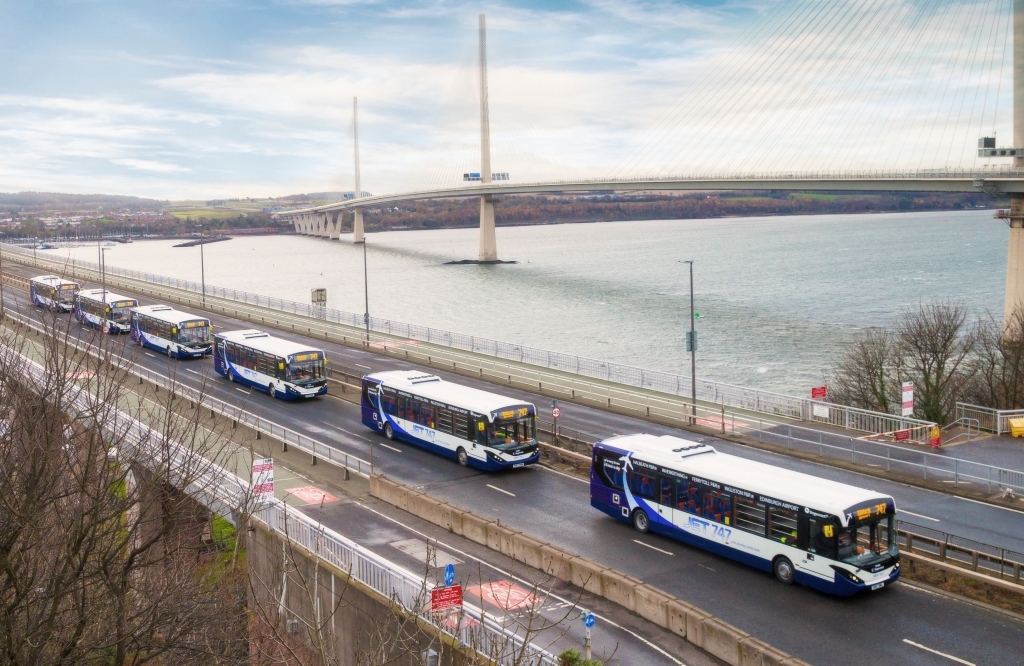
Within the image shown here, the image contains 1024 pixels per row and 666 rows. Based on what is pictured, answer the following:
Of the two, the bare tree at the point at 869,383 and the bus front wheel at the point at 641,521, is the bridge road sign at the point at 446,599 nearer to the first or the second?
the bus front wheel at the point at 641,521

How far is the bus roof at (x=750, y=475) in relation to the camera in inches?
675

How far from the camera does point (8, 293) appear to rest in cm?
6812

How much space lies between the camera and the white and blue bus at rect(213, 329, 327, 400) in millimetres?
36156

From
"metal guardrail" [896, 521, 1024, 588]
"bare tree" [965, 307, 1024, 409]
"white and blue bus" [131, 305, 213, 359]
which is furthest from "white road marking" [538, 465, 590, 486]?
"white and blue bus" [131, 305, 213, 359]

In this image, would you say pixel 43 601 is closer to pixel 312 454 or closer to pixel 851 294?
pixel 312 454

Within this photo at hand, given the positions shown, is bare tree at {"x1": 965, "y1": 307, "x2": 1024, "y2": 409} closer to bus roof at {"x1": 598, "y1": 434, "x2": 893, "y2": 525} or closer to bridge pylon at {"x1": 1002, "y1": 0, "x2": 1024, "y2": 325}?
bridge pylon at {"x1": 1002, "y1": 0, "x2": 1024, "y2": 325}

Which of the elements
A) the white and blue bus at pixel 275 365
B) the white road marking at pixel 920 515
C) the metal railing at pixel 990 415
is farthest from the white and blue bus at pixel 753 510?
the white and blue bus at pixel 275 365

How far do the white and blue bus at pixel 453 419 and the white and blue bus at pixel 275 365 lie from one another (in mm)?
5733

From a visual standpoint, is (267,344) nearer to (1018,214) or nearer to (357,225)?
(1018,214)

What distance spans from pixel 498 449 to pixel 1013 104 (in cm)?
4782

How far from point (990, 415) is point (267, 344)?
2751 cm

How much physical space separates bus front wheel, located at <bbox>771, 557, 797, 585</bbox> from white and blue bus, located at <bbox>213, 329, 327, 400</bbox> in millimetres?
22329

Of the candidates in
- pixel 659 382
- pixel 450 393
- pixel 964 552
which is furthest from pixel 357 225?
pixel 964 552

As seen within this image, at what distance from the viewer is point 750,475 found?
1891 cm
